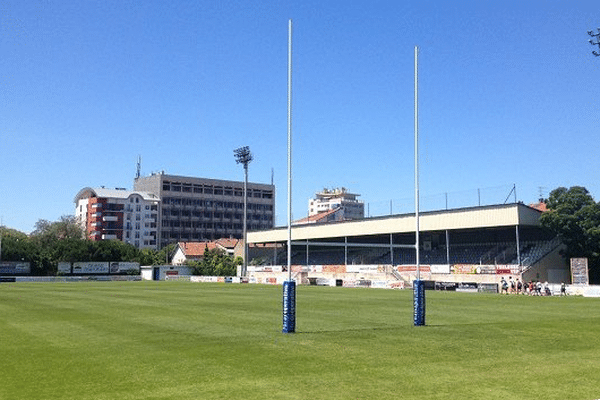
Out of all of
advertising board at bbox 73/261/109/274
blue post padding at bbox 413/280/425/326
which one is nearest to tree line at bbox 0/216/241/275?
advertising board at bbox 73/261/109/274

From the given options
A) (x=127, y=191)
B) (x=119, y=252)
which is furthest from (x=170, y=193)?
(x=119, y=252)

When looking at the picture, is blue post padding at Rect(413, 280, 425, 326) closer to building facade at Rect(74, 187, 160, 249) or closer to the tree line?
the tree line

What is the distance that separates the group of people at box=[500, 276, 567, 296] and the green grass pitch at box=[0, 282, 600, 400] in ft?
99.3

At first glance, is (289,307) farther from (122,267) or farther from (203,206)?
(203,206)

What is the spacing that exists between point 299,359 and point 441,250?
71.9 m

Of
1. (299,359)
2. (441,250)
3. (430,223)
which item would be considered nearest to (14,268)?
(430,223)

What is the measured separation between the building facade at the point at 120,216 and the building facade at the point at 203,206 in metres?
3.58

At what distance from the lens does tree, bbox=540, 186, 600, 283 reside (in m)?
64.2

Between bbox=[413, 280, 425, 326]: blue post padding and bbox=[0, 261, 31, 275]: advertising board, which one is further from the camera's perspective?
bbox=[0, 261, 31, 275]: advertising board

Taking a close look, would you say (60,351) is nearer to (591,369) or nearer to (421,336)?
(421,336)

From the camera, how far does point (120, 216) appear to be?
542ft

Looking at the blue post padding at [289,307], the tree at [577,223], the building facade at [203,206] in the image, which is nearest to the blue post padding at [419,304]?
the blue post padding at [289,307]

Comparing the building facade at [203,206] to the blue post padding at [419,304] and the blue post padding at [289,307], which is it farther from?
the blue post padding at [289,307]

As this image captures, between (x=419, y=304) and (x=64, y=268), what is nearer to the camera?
(x=419, y=304)
